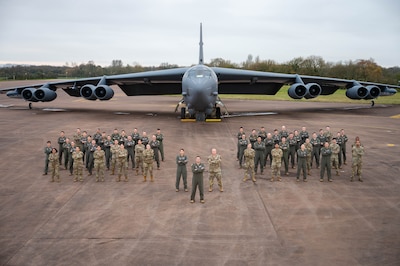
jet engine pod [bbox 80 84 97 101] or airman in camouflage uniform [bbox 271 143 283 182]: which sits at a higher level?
jet engine pod [bbox 80 84 97 101]

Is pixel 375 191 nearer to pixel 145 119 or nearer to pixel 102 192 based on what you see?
pixel 102 192

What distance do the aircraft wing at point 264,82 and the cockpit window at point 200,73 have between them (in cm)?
328

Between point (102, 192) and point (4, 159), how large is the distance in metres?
5.83

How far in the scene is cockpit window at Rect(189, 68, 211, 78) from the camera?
20.1 m

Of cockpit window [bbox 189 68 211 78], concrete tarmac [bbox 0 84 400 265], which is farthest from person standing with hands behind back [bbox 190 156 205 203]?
cockpit window [bbox 189 68 211 78]

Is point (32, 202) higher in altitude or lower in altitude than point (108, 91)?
lower

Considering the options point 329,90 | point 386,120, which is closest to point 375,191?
point 386,120

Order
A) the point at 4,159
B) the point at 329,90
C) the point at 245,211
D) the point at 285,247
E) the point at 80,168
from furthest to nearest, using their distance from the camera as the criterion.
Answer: the point at 329,90 → the point at 4,159 → the point at 80,168 → the point at 245,211 → the point at 285,247

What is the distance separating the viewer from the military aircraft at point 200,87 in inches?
797

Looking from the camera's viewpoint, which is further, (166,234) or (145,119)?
(145,119)

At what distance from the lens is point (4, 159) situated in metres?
13.2

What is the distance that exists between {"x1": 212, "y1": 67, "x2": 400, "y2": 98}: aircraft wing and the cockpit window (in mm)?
3280

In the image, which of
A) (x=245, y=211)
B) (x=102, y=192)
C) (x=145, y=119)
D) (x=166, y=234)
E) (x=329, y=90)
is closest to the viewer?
(x=166, y=234)

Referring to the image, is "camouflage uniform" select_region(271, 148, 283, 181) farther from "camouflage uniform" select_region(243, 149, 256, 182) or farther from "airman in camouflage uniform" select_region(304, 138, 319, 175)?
"airman in camouflage uniform" select_region(304, 138, 319, 175)
